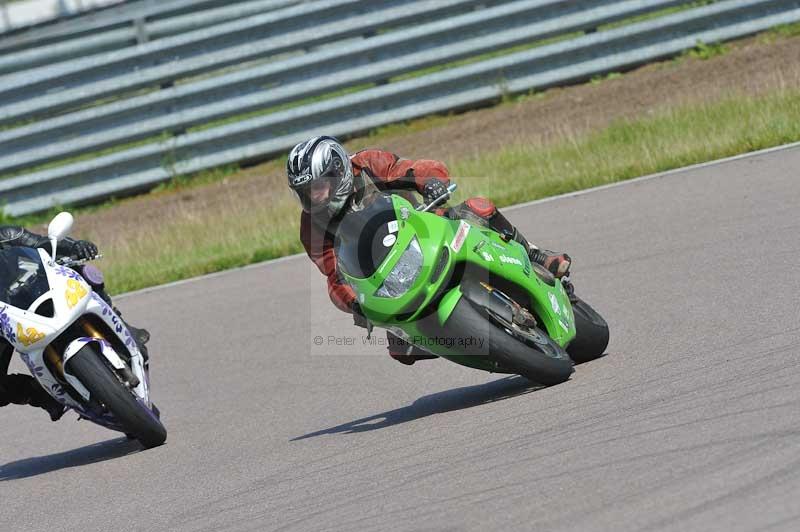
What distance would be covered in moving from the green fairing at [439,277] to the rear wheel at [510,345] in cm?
6

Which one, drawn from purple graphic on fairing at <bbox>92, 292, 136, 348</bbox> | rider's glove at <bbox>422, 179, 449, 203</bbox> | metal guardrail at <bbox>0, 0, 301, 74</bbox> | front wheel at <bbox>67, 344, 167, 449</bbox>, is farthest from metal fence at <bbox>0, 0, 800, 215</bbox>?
rider's glove at <bbox>422, 179, 449, 203</bbox>

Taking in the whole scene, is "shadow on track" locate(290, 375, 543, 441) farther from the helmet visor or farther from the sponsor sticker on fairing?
the helmet visor

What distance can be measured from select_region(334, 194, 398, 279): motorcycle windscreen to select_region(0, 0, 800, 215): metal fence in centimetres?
947

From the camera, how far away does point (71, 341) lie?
6.69 metres

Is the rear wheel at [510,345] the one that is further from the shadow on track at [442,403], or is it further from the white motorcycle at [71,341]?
the white motorcycle at [71,341]

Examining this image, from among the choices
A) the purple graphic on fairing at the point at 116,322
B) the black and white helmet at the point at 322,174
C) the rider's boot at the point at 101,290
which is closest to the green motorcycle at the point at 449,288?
the black and white helmet at the point at 322,174

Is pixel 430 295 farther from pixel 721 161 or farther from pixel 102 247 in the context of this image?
pixel 102 247

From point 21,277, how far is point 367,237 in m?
2.02

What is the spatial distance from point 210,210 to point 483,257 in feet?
30.1

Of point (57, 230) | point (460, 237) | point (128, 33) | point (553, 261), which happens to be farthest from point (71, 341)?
point (128, 33)

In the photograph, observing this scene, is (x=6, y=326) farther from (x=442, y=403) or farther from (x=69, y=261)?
(x=442, y=403)

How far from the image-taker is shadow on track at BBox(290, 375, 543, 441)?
6.48 metres

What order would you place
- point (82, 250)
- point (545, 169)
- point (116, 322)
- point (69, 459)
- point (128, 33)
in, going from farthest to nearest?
point (128, 33)
point (545, 169)
point (69, 459)
point (82, 250)
point (116, 322)

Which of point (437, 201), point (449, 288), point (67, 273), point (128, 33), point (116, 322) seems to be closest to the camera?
point (449, 288)
